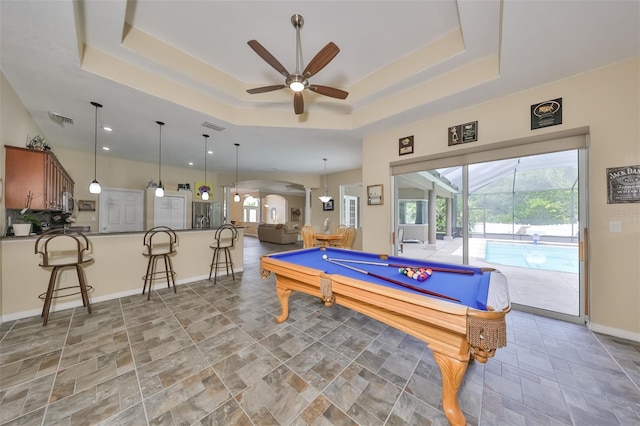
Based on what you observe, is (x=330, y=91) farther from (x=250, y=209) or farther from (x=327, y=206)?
(x=250, y=209)

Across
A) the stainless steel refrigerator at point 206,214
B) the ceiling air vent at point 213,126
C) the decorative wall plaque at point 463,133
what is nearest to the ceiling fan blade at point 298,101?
the ceiling air vent at point 213,126

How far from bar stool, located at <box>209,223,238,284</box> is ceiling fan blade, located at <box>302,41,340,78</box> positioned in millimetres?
3357

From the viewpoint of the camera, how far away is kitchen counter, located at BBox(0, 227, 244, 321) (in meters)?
2.61

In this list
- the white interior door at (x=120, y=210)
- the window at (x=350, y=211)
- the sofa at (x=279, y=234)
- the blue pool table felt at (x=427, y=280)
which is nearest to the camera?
the blue pool table felt at (x=427, y=280)

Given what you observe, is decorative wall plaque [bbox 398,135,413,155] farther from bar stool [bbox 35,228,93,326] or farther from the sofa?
the sofa

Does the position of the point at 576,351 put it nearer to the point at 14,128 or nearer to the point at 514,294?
the point at 514,294

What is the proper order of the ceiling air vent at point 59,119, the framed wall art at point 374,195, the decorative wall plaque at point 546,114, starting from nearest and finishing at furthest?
the decorative wall plaque at point 546,114 → the ceiling air vent at point 59,119 → the framed wall art at point 374,195

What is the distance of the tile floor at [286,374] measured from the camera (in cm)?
138

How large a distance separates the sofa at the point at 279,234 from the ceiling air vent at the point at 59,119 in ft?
21.9

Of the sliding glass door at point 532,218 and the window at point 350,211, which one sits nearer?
the sliding glass door at point 532,218

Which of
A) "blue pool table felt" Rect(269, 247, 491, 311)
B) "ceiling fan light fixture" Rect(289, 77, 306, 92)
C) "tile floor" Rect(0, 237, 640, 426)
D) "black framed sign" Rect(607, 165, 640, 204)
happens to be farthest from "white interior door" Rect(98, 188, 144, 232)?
"black framed sign" Rect(607, 165, 640, 204)

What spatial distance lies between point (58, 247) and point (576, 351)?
237 inches

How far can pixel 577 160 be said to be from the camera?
2621mm

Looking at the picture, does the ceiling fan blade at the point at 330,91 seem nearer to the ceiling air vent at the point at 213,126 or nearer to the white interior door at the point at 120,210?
the ceiling air vent at the point at 213,126
